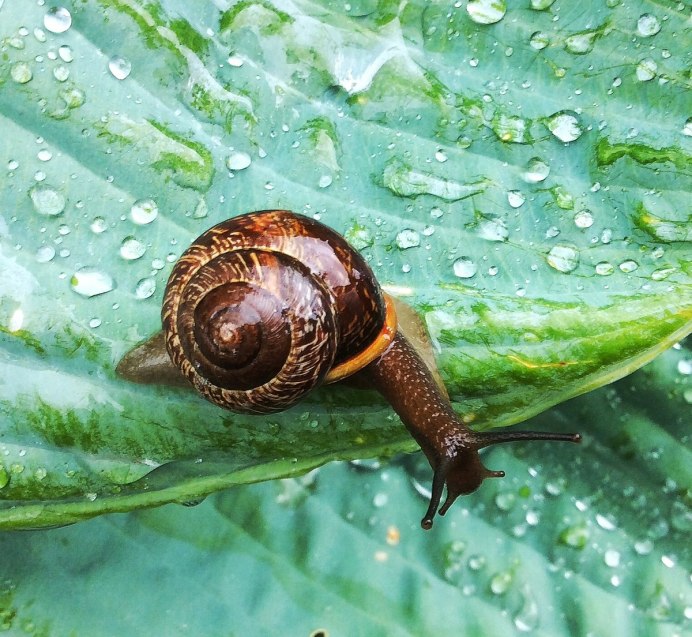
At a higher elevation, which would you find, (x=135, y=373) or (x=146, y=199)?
(x=146, y=199)

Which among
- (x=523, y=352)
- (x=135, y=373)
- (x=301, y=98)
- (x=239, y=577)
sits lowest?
(x=239, y=577)

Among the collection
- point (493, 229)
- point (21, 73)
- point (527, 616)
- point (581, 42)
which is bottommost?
point (527, 616)

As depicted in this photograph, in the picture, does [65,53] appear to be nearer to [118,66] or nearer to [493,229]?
[118,66]

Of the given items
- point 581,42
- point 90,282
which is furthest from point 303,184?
point 581,42

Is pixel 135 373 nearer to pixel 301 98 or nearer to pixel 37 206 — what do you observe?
pixel 37 206

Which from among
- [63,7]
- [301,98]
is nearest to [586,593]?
[301,98]

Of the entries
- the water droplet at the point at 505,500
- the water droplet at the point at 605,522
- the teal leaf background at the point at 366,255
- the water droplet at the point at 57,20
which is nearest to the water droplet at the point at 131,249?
the teal leaf background at the point at 366,255

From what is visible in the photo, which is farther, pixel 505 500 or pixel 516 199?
pixel 505 500
